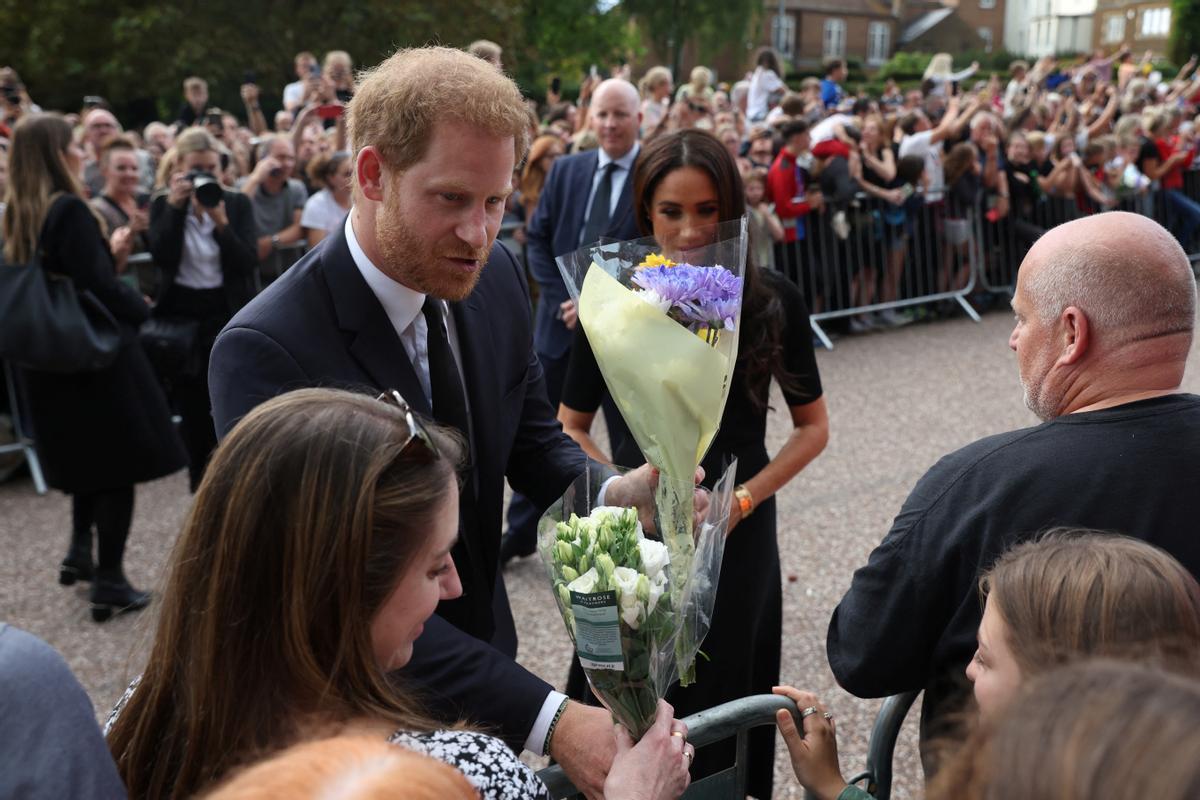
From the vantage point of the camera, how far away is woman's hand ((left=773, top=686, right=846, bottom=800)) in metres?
2.12

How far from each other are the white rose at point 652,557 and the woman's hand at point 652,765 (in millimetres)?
279

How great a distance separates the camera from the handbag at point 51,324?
5.02 m

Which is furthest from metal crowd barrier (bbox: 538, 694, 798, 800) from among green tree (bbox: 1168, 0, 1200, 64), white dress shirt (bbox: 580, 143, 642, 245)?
green tree (bbox: 1168, 0, 1200, 64)

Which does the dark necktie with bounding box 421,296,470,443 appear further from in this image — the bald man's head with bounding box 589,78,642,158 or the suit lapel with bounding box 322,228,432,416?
the bald man's head with bounding box 589,78,642,158

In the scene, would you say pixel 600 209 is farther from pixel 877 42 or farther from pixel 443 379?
pixel 877 42

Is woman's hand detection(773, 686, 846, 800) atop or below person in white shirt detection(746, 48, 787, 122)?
below

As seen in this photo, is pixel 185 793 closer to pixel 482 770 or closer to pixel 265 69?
pixel 482 770

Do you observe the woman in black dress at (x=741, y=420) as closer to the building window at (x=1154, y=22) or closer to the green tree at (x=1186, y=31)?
the green tree at (x=1186, y=31)

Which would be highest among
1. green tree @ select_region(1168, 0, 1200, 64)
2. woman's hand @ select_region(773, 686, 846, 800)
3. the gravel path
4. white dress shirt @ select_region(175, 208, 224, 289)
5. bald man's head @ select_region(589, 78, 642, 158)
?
green tree @ select_region(1168, 0, 1200, 64)

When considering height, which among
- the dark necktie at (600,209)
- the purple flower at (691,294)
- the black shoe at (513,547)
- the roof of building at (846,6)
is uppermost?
the roof of building at (846,6)

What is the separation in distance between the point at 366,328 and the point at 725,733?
1.07 metres

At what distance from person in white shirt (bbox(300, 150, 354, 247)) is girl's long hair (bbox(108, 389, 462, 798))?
19.1 ft

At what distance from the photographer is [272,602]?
1529 mm

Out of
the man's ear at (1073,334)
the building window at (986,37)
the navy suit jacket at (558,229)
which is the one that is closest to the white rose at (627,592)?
the man's ear at (1073,334)
